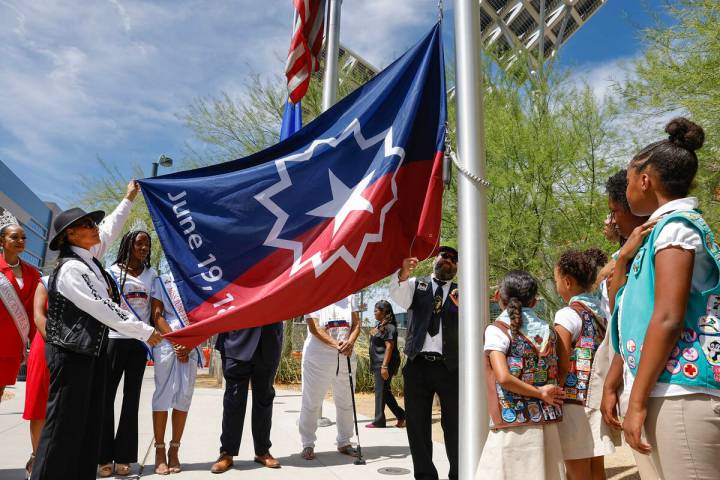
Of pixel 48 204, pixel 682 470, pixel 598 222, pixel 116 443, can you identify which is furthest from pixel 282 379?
pixel 48 204

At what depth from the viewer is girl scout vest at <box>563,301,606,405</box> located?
12.8 feet

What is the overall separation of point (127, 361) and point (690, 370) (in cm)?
467

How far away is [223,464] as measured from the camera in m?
5.32

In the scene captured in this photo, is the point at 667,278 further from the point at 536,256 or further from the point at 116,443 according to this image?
the point at 536,256

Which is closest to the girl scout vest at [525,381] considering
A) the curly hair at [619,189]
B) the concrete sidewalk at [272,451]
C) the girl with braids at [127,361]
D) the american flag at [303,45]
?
the curly hair at [619,189]

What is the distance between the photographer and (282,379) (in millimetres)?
15586

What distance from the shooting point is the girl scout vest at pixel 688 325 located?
6.38 ft

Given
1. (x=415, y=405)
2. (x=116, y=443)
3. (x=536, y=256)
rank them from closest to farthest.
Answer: (x=415, y=405) → (x=116, y=443) → (x=536, y=256)

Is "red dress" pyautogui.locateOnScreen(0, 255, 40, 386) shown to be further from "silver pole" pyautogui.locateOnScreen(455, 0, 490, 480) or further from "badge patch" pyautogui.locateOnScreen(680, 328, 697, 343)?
"badge patch" pyautogui.locateOnScreen(680, 328, 697, 343)

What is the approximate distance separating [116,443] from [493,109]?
844cm

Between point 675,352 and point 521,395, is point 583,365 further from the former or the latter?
point 675,352

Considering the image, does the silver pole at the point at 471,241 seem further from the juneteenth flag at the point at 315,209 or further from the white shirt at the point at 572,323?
the white shirt at the point at 572,323

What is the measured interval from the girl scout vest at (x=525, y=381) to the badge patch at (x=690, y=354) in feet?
4.96

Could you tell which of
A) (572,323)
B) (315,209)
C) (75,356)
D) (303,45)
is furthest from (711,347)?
(303,45)
